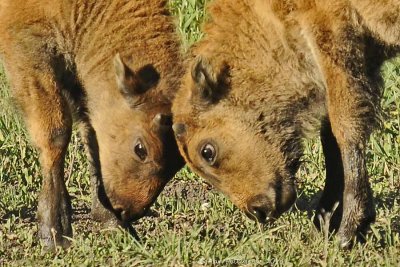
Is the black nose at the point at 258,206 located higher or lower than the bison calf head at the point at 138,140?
lower

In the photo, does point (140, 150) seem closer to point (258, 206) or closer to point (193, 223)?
point (193, 223)

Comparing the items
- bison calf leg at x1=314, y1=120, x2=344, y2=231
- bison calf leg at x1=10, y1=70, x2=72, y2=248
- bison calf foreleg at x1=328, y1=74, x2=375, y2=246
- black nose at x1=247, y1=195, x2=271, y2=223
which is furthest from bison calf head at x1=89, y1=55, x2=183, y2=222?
bison calf foreleg at x1=328, y1=74, x2=375, y2=246

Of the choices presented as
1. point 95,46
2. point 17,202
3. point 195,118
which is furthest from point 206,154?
point 17,202

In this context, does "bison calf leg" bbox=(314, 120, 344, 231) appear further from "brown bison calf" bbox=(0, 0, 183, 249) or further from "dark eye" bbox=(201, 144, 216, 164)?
"brown bison calf" bbox=(0, 0, 183, 249)

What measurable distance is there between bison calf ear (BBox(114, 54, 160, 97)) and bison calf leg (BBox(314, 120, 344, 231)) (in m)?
1.32

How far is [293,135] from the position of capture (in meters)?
10.1

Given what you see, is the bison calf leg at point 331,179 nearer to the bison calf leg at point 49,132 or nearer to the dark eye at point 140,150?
the dark eye at point 140,150

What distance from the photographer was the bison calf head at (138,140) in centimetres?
1007

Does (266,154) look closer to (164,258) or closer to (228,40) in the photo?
(228,40)

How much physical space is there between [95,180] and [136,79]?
1236 mm

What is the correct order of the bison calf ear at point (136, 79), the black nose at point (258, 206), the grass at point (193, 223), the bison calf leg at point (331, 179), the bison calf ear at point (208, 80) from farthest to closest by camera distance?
the bison calf leg at point (331, 179)
the bison calf ear at point (136, 79)
the black nose at point (258, 206)
the bison calf ear at point (208, 80)
the grass at point (193, 223)

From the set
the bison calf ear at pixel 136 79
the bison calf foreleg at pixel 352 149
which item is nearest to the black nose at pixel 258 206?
the bison calf foreleg at pixel 352 149

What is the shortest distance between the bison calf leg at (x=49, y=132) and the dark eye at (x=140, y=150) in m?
0.52

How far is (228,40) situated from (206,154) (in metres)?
0.83
